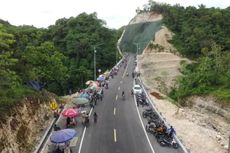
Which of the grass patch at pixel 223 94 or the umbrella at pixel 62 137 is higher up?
the umbrella at pixel 62 137

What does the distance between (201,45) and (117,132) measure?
64618mm

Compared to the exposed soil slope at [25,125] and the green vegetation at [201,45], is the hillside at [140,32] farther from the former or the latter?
the exposed soil slope at [25,125]

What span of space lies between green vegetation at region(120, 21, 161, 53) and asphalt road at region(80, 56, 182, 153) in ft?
266

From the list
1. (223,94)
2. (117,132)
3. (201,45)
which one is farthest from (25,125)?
(201,45)

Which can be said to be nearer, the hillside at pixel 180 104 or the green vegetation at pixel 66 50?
the hillside at pixel 180 104

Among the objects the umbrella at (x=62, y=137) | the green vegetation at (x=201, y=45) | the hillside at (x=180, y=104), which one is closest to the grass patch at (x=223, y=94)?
the green vegetation at (x=201, y=45)

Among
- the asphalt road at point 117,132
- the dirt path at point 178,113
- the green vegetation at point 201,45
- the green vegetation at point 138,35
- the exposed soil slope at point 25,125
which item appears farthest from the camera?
the green vegetation at point 138,35

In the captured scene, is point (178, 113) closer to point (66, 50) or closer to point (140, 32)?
point (66, 50)

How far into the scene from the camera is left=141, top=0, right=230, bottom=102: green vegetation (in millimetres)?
60719

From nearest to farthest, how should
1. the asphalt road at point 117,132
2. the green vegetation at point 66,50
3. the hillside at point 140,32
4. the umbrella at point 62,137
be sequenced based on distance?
the umbrella at point 62,137 < the asphalt road at point 117,132 < the green vegetation at point 66,50 < the hillside at point 140,32

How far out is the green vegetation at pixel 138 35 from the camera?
127 m

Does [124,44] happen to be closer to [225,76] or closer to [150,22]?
[150,22]

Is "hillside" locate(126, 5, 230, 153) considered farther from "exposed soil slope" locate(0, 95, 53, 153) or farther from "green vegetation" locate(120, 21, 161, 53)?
"exposed soil slope" locate(0, 95, 53, 153)

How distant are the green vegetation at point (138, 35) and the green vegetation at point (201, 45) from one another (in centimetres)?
646
